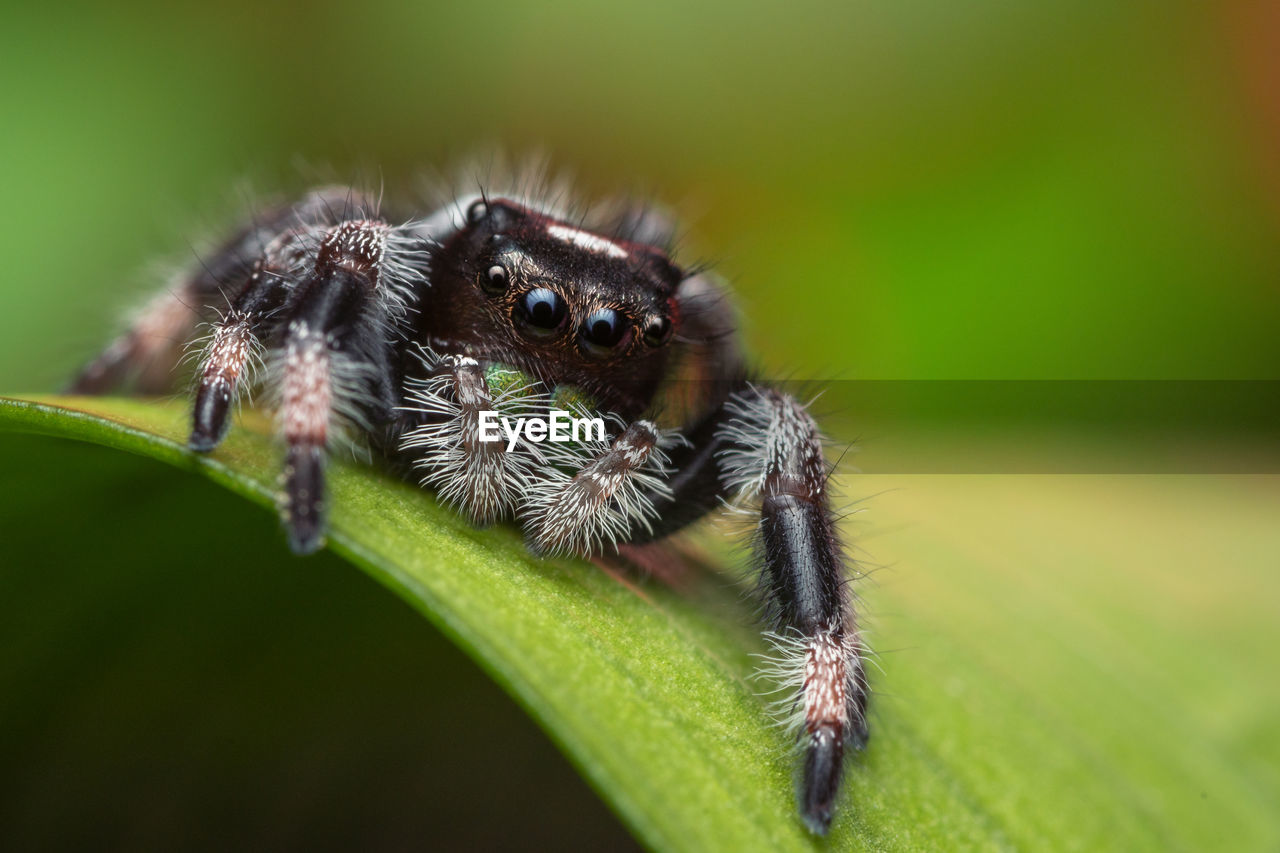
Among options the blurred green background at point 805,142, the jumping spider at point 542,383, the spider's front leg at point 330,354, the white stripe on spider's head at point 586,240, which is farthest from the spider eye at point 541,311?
the blurred green background at point 805,142

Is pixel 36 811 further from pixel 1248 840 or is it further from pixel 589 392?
pixel 1248 840

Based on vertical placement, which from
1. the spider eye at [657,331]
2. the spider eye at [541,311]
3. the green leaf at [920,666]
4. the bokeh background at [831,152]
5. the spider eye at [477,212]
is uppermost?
the bokeh background at [831,152]

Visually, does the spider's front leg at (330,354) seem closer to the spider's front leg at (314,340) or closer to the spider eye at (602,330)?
the spider's front leg at (314,340)

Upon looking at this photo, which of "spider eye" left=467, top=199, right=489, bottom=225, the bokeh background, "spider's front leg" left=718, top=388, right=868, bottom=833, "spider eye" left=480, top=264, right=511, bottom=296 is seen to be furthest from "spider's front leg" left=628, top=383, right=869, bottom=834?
the bokeh background

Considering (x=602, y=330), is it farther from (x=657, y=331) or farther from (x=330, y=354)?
(x=330, y=354)

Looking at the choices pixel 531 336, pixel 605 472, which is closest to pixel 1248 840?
pixel 605 472

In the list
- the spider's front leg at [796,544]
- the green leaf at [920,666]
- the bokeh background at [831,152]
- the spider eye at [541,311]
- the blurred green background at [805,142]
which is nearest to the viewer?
the green leaf at [920,666]
